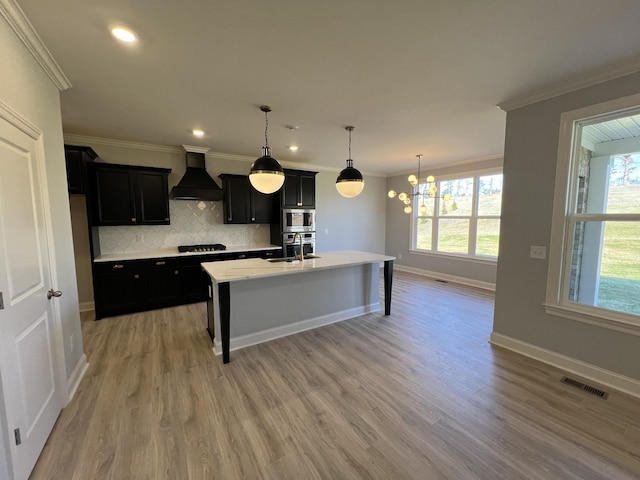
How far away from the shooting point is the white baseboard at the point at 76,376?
2.12 meters

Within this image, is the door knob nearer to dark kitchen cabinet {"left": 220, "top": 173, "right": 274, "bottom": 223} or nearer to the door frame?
the door frame

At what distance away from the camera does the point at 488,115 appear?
3.13 m

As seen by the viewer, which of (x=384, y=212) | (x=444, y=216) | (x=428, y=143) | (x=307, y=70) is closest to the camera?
(x=307, y=70)

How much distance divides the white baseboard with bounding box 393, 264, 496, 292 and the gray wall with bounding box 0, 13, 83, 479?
6116 mm

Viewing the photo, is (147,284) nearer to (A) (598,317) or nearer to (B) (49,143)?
(B) (49,143)

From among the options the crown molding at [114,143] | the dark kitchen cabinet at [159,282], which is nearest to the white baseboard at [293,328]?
the dark kitchen cabinet at [159,282]

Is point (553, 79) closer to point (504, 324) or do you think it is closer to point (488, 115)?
point (488, 115)

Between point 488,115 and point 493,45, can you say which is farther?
point 488,115

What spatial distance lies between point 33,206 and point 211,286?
5.08 ft

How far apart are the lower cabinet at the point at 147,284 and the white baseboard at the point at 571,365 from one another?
3.65 metres

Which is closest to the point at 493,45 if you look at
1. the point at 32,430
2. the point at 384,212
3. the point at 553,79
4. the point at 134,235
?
the point at 553,79

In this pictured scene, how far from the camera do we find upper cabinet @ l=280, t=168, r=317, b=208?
5.13m

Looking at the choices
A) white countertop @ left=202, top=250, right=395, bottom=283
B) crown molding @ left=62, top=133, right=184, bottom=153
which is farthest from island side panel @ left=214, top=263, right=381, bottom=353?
crown molding @ left=62, top=133, right=184, bottom=153

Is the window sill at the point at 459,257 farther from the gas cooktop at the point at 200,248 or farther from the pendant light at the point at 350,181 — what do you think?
the gas cooktop at the point at 200,248
